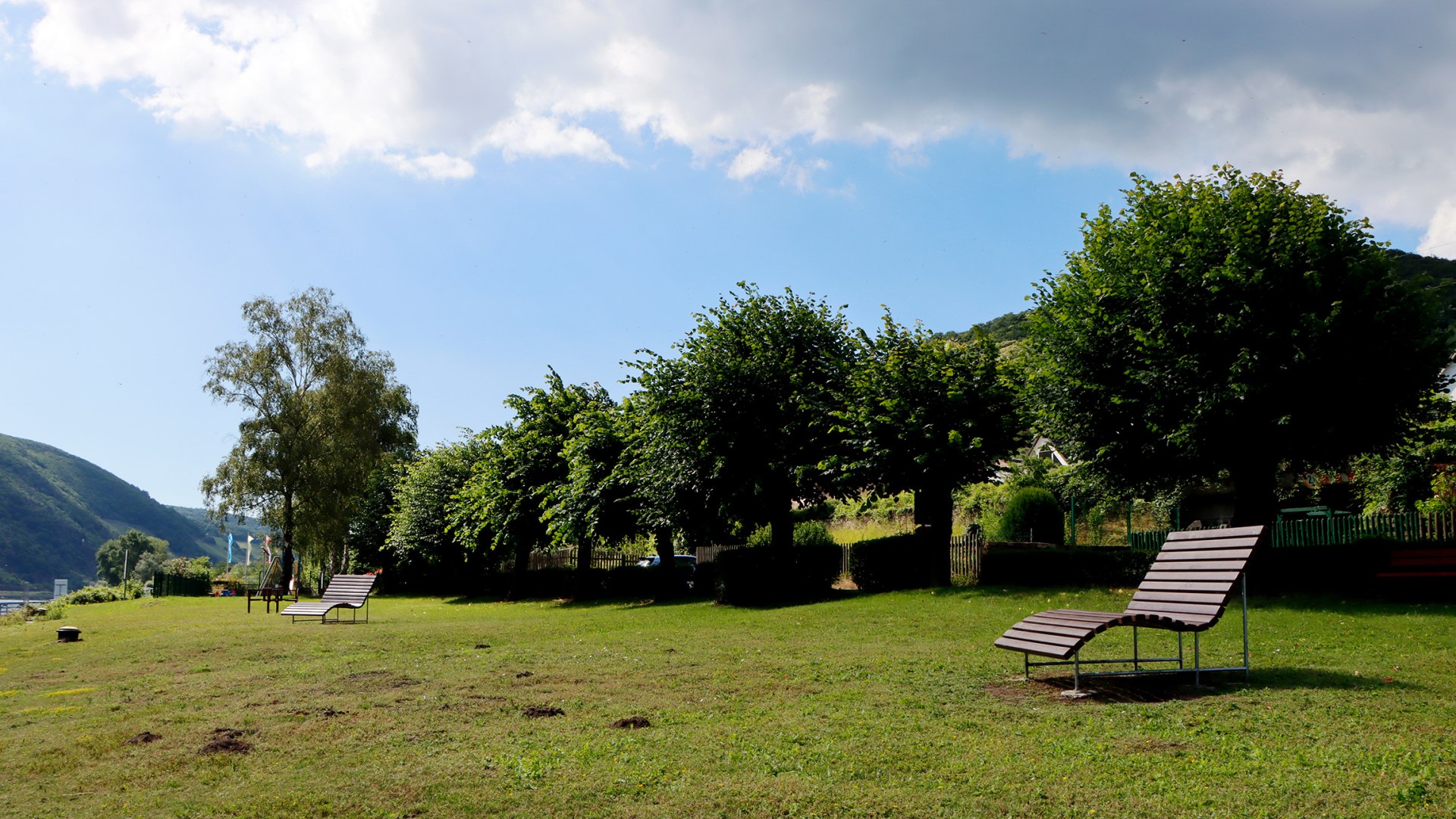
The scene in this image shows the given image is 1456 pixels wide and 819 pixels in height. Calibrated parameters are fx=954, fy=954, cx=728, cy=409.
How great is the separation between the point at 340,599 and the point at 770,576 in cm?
1151

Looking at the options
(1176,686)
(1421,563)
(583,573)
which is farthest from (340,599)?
(1421,563)

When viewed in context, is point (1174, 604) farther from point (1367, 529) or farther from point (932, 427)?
point (1367, 529)

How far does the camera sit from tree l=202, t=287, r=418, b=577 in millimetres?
49250

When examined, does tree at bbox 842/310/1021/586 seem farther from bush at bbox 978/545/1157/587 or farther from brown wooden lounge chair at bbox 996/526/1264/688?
brown wooden lounge chair at bbox 996/526/1264/688

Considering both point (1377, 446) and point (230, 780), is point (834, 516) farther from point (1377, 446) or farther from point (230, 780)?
point (230, 780)

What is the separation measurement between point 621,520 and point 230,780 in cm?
2679

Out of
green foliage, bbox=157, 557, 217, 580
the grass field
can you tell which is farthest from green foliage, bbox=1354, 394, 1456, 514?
green foliage, bbox=157, 557, 217, 580

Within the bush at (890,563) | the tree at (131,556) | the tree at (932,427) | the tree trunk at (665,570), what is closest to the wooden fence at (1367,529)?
the tree at (932,427)

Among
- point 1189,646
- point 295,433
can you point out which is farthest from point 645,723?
point 295,433

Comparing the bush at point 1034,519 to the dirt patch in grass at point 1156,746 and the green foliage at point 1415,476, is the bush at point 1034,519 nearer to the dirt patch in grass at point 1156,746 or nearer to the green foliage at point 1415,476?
the green foliage at point 1415,476

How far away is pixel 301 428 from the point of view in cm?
5044

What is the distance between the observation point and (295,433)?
164 feet

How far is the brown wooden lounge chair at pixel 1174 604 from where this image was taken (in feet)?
28.8

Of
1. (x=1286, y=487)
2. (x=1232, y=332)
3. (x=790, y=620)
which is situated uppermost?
(x=1232, y=332)
